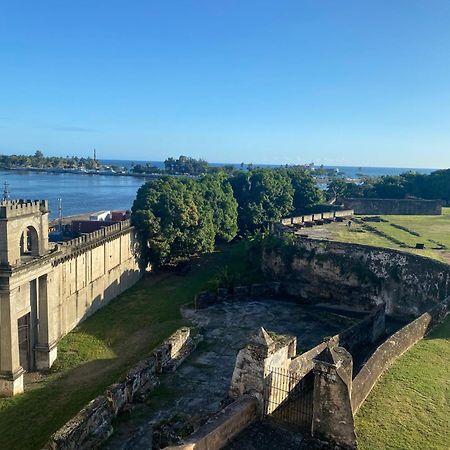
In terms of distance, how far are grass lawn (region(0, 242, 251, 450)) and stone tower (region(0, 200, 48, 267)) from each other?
6.29 meters

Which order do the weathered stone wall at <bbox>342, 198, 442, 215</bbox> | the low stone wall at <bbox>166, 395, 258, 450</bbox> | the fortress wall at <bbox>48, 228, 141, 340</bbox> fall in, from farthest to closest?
the weathered stone wall at <bbox>342, 198, 442, 215</bbox>
the fortress wall at <bbox>48, 228, 141, 340</bbox>
the low stone wall at <bbox>166, 395, 258, 450</bbox>

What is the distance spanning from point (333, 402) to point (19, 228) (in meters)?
17.5

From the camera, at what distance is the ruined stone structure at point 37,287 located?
22203 millimetres

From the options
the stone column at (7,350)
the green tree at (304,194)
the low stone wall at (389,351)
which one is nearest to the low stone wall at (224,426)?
the low stone wall at (389,351)

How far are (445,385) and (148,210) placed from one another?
32069mm

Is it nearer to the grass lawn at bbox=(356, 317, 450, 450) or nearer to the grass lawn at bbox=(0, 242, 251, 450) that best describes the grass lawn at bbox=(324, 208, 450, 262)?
the grass lawn at bbox=(0, 242, 251, 450)

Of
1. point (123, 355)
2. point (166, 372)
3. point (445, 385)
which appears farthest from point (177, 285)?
point (445, 385)

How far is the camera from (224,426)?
11789 mm

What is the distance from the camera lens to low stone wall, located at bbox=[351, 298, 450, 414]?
1343cm

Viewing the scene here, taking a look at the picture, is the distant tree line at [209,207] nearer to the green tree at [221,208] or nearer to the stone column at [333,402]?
the green tree at [221,208]

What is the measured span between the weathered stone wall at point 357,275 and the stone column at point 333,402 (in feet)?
61.6

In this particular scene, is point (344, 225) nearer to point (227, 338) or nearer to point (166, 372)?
point (227, 338)

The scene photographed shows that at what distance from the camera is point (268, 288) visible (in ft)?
119

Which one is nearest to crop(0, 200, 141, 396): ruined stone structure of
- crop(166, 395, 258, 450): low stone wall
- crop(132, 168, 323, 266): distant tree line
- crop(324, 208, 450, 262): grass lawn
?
crop(132, 168, 323, 266): distant tree line
